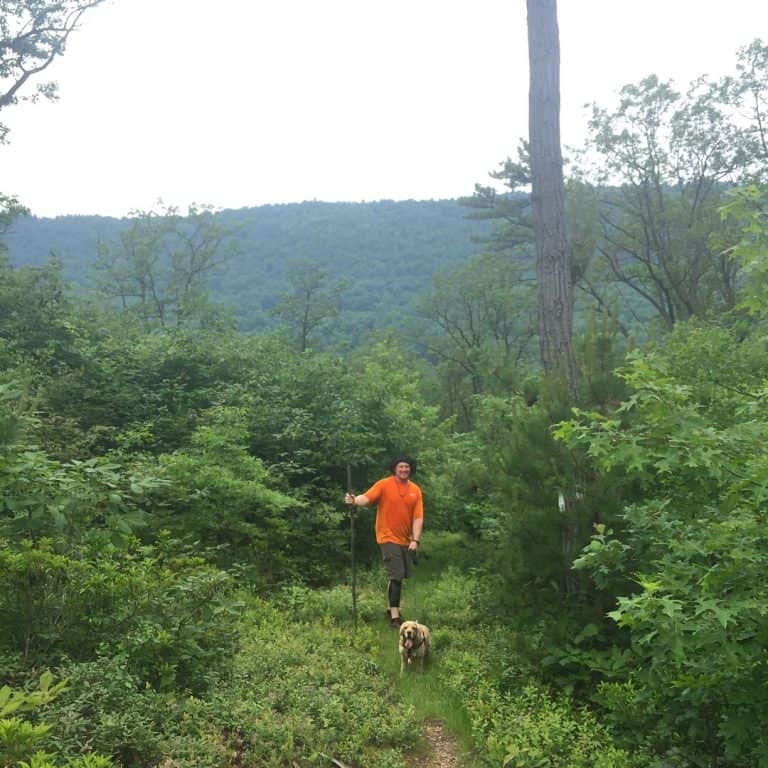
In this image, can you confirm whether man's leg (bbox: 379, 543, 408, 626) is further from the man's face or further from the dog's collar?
the dog's collar

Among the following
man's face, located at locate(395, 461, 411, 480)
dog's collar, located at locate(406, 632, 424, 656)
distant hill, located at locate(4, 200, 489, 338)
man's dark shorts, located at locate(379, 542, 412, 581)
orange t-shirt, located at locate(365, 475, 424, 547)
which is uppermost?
distant hill, located at locate(4, 200, 489, 338)

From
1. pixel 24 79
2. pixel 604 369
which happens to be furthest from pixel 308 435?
pixel 24 79

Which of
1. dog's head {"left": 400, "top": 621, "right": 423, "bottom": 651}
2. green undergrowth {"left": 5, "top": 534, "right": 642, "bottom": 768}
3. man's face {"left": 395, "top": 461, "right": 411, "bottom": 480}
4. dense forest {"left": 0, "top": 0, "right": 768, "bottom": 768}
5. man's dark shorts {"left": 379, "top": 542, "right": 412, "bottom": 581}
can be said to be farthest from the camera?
man's face {"left": 395, "top": 461, "right": 411, "bottom": 480}

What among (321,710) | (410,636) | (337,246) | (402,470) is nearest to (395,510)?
(402,470)

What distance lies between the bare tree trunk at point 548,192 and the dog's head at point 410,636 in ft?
9.24

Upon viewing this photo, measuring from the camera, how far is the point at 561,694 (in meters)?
5.52

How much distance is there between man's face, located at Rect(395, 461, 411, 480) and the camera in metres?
7.96

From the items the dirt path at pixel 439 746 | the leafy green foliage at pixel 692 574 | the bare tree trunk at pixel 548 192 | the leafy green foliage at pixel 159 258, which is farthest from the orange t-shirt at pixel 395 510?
the leafy green foliage at pixel 159 258

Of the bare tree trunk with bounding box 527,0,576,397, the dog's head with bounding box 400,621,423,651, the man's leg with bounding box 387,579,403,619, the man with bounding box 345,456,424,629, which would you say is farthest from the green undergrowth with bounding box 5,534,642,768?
the bare tree trunk with bounding box 527,0,576,397

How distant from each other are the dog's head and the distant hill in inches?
1958

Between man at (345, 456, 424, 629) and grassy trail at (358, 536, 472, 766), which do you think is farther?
man at (345, 456, 424, 629)

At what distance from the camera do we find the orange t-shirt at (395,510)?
25.9ft

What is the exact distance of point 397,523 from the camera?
25.9ft

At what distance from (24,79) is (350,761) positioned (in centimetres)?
2326
